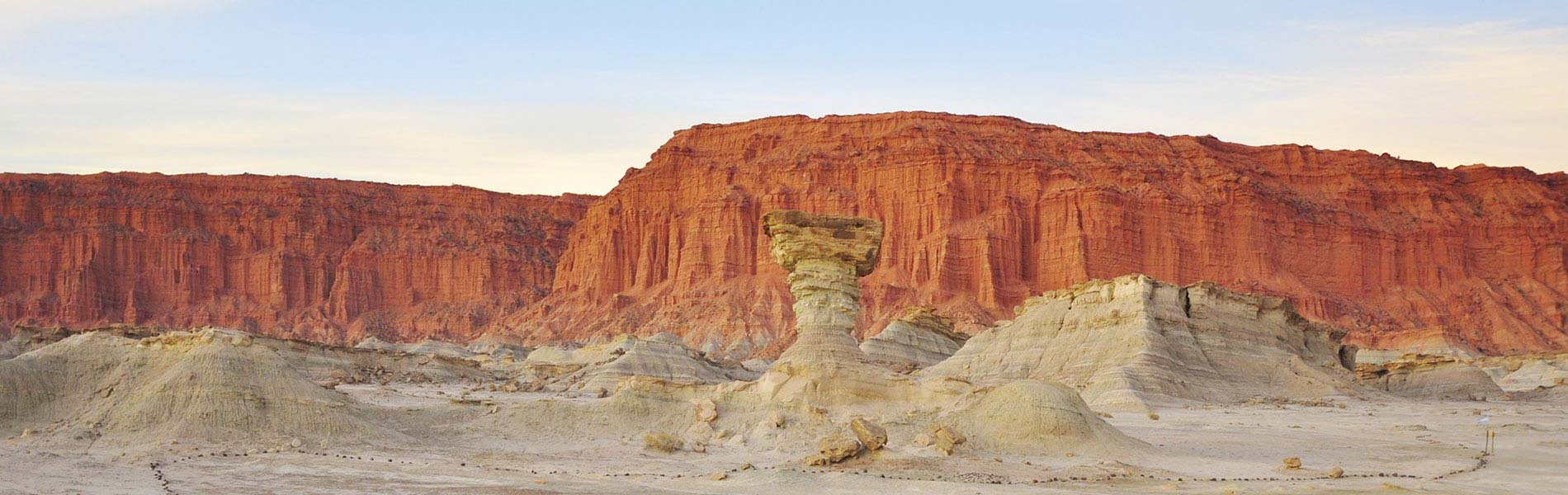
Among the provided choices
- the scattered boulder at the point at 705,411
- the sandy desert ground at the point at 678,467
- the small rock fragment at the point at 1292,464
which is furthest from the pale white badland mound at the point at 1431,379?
the scattered boulder at the point at 705,411

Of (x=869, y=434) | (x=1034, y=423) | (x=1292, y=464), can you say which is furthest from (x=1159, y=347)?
(x=869, y=434)

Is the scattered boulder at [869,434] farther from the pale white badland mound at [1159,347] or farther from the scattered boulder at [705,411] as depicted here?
the pale white badland mound at [1159,347]

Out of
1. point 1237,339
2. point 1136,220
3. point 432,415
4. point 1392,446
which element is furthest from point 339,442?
point 1136,220

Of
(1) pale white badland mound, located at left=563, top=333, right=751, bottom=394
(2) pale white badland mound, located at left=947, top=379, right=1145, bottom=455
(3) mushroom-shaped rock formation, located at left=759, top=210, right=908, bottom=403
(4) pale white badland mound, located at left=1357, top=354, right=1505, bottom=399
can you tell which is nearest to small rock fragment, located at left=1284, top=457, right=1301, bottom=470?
(2) pale white badland mound, located at left=947, top=379, right=1145, bottom=455

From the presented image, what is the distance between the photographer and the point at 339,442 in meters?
31.4

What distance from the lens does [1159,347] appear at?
58.0 m

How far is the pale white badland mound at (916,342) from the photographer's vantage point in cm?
7931

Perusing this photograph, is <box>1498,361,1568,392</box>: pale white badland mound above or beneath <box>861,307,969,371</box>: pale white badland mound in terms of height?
beneath

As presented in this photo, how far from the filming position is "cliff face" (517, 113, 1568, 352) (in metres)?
127

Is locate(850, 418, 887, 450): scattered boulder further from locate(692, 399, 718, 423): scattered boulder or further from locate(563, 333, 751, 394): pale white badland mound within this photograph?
locate(563, 333, 751, 394): pale white badland mound

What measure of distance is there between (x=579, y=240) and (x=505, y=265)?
1800 cm

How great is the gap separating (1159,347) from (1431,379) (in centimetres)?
1984

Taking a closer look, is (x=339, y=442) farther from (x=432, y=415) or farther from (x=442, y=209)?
(x=442, y=209)

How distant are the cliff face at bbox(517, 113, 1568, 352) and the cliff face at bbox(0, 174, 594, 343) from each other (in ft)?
55.9
